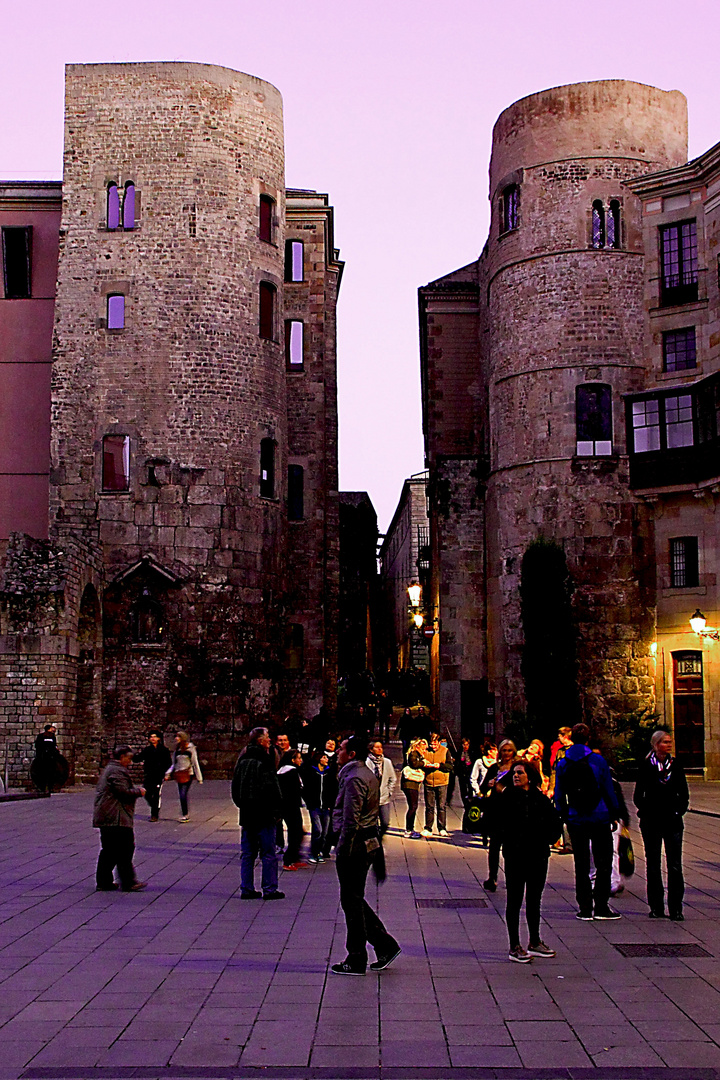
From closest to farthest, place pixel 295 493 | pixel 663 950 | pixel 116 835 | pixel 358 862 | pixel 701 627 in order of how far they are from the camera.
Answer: pixel 358 862, pixel 663 950, pixel 116 835, pixel 701 627, pixel 295 493

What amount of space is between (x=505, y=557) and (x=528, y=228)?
9.90m

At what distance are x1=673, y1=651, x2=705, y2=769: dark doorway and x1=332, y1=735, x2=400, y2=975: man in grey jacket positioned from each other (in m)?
25.2

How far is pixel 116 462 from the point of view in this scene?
1414 inches

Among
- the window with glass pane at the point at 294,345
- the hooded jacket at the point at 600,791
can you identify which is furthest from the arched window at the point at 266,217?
the hooded jacket at the point at 600,791

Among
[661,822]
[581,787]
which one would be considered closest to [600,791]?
[581,787]

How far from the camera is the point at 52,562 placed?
29688mm

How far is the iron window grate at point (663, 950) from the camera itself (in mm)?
10320

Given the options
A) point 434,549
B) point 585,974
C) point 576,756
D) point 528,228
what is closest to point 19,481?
point 434,549

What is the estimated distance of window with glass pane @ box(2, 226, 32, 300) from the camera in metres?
40.3

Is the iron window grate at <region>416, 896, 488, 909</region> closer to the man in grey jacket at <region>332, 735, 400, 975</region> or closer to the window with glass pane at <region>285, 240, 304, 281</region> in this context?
the man in grey jacket at <region>332, 735, 400, 975</region>

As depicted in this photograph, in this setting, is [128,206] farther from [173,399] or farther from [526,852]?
[526,852]

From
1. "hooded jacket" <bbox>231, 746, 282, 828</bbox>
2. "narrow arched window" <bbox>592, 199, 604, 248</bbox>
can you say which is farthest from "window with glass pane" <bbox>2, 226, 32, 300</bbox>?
"hooded jacket" <bbox>231, 746, 282, 828</bbox>

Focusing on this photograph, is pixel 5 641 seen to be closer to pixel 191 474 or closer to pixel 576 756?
pixel 191 474

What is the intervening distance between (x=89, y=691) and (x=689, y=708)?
16.2 metres
